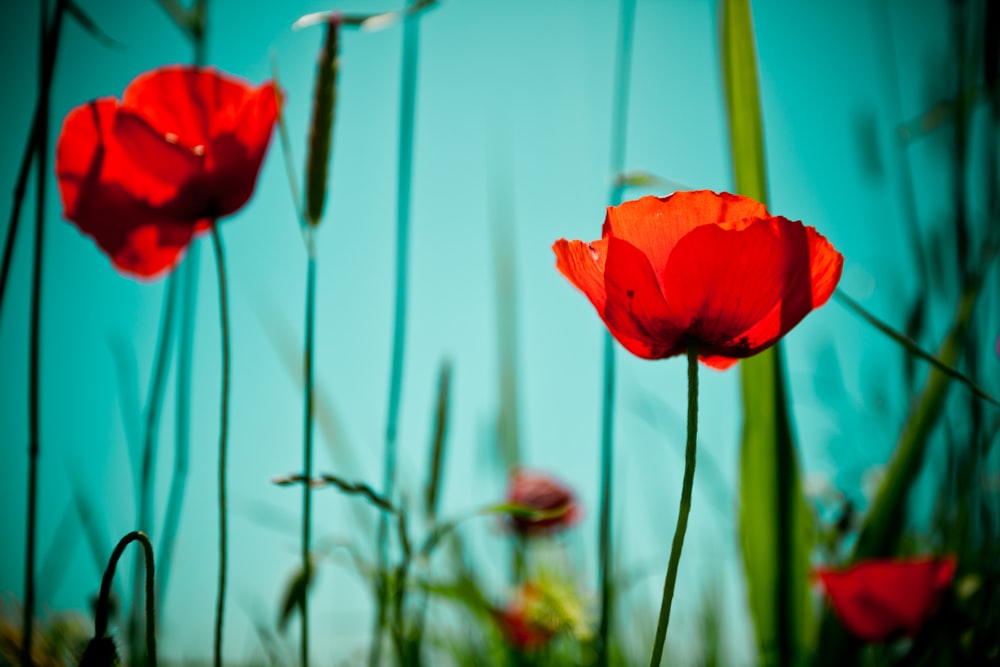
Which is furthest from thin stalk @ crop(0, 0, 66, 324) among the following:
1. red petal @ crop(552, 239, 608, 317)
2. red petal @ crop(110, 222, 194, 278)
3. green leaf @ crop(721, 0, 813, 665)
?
green leaf @ crop(721, 0, 813, 665)

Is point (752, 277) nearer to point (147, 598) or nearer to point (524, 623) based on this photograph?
point (147, 598)

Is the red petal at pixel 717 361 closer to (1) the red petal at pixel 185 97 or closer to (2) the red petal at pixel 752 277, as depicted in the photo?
(2) the red petal at pixel 752 277

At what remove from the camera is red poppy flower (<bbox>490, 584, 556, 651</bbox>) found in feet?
1.96

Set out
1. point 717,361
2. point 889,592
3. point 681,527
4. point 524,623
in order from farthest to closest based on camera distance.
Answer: point 524,623 → point 889,592 → point 717,361 → point 681,527

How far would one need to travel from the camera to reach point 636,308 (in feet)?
0.94

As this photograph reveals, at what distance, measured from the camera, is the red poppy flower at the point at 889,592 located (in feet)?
1.63

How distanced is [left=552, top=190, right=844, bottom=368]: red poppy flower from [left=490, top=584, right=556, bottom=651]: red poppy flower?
1.22 feet

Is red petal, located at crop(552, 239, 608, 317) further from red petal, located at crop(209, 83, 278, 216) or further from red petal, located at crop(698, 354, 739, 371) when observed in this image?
red petal, located at crop(209, 83, 278, 216)

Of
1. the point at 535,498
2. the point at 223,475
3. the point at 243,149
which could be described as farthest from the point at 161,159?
the point at 535,498

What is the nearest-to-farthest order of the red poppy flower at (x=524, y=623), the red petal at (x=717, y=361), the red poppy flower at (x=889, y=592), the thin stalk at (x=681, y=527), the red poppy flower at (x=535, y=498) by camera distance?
the thin stalk at (x=681, y=527) < the red petal at (x=717, y=361) < the red poppy flower at (x=889, y=592) < the red poppy flower at (x=524, y=623) < the red poppy flower at (x=535, y=498)

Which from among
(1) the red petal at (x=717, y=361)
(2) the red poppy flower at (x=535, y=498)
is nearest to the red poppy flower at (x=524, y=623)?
(2) the red poppy flower at (x=535, y=498)

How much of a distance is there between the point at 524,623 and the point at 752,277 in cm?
46

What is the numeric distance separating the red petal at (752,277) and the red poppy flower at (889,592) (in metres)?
0.30

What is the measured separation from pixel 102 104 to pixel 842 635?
2.33 feet
